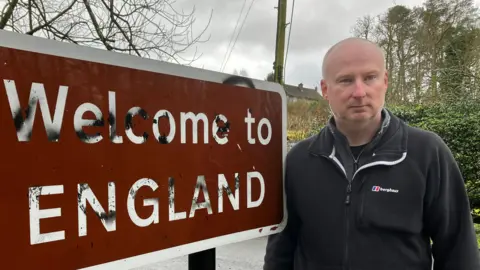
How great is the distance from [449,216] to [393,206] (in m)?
0.21

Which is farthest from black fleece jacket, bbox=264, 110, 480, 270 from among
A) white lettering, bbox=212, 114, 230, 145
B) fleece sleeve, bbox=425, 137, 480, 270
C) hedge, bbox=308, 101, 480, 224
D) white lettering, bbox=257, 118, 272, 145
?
hedge, bbox=308, 101, 480, 224

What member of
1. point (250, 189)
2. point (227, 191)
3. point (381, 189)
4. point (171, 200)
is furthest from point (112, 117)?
point (381, 189)

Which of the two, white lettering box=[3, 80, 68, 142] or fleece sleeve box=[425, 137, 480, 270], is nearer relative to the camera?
white lettering box=[3, 80, 68, 142]

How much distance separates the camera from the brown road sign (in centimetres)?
83

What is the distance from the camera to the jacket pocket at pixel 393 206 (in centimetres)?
131

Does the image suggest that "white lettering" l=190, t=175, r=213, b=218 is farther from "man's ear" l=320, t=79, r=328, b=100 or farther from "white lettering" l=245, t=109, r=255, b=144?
"man's ear" l=320, t=79, r=328, b=100

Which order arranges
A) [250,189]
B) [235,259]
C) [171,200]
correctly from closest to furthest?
[171,200]
[250,189]
[235,259]

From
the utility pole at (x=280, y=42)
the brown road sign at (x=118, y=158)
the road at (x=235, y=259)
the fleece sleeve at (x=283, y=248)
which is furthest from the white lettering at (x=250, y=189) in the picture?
the utility pole at (x=280, y=42)

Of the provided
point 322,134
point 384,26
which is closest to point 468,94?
point 322,134

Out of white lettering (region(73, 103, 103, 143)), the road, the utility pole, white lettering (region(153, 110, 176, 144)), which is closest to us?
white lettering (region(73, 103, 103, 143))

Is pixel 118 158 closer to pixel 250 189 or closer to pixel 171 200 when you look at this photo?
pixel 171 200

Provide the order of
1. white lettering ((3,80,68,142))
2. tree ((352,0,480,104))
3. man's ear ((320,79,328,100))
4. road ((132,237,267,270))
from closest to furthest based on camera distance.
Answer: white lettering ((3,80,68,142)) → man's ear ((320,79,328,100)) → road ((132,237,267,270)) → tree ((352,0,480,104))

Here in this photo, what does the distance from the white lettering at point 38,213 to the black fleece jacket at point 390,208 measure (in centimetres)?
88

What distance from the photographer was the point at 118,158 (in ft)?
3.21
